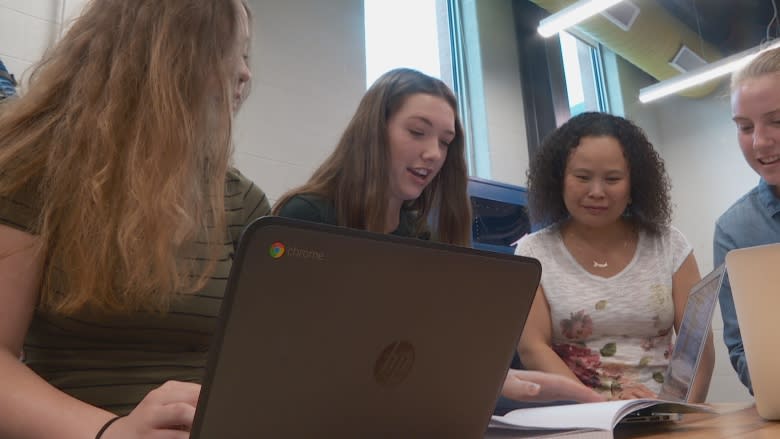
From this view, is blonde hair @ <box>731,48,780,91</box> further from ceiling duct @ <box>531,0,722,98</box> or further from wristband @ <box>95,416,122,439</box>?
ceiling duct @ <box>531,0,722,98</box>

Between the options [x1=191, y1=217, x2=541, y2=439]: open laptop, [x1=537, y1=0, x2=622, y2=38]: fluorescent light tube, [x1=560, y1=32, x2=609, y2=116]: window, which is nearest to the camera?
[x1=191, y1=217, x2=541, y2=439]: open laptop

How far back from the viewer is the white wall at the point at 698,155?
4.30 m

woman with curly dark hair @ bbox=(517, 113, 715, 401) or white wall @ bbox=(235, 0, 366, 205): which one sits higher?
white wall @ bbox=(235, 0, 366, 205)

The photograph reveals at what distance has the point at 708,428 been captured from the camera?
760mm

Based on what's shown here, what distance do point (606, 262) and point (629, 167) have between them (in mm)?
274

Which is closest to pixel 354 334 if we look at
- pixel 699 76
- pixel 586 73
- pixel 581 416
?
pixel 581 416

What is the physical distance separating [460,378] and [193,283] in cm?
48

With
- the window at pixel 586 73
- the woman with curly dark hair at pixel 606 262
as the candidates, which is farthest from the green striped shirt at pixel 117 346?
the window at pixel 586 73

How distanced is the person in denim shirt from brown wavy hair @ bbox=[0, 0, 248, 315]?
1.07m

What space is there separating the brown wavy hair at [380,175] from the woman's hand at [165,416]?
998 millimetres

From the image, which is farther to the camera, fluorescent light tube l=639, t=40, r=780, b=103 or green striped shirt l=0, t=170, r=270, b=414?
fluorescent light tube l=639, t=40, r=780, b=103

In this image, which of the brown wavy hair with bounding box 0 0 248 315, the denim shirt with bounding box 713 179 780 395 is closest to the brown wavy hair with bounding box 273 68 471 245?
the brown wavy hair with bounding box 0 0 248 315

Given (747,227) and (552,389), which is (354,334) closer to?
(552,389)

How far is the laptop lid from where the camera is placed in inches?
35.6
